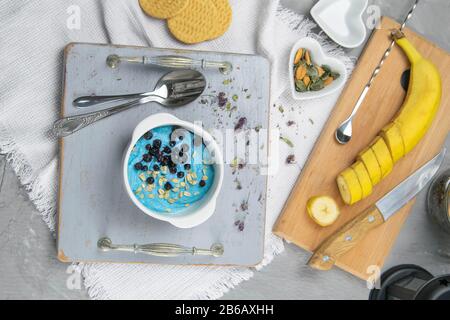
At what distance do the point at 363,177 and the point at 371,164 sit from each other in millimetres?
28

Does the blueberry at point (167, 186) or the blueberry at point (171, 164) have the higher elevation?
the blueberry at point (171, 164)

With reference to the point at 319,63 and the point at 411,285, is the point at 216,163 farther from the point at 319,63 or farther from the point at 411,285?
the point at 411,285

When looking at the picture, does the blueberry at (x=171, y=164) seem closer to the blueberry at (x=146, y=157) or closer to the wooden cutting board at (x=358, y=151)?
the blueberry at (x=146, y=157)

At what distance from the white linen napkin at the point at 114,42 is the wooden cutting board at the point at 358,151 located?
25 millimetres

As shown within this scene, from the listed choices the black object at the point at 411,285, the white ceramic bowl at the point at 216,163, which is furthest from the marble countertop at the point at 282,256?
the white ceramic bowl at the point at 216,163

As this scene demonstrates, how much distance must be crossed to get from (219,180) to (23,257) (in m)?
0.40

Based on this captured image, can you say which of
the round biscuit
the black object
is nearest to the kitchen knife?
the black object

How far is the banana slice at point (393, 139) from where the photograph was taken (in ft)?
3.43

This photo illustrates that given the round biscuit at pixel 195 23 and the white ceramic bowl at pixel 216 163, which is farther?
the round biscuit at pixel 195 23

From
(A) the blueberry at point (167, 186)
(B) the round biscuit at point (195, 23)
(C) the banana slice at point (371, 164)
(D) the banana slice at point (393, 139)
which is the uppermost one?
(B) the round biscuit at point (195, 23)

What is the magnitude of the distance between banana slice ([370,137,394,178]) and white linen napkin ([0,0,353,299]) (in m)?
0.11

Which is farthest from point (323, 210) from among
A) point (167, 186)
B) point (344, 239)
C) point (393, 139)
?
point (167, 186)

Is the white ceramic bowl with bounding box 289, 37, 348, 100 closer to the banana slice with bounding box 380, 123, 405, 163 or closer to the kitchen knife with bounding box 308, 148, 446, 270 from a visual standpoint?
the banana slice with bounding box 380, 123, 405, 163
